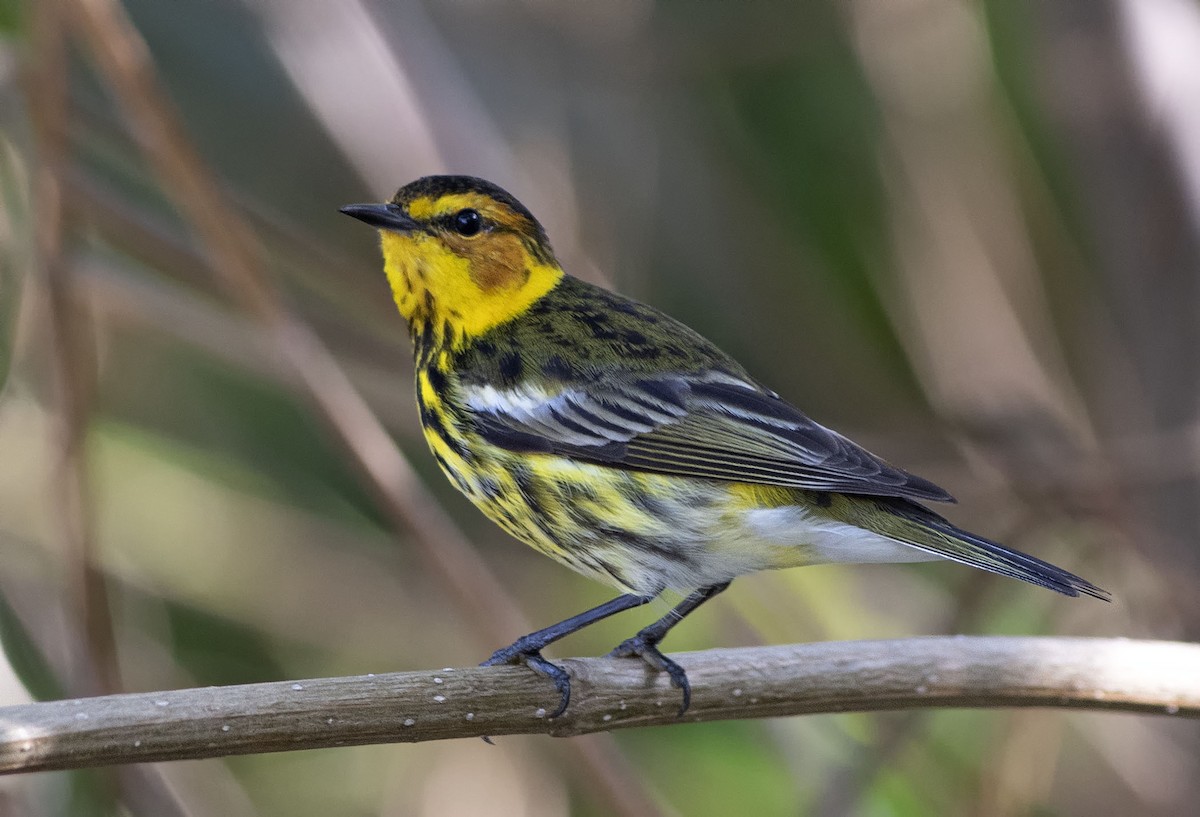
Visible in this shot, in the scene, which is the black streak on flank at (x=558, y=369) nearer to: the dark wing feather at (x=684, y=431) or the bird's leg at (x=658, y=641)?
the dark wing feather at (x=684, y=431)

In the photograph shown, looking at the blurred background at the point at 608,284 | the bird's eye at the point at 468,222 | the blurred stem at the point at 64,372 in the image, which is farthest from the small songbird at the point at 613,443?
the blurred stem at the point at 64,372

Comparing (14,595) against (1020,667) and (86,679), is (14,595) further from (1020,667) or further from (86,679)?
(1020,667)

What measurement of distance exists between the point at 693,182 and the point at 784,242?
41 cm

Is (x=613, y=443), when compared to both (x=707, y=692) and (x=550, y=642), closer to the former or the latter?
(x=550, y=642)

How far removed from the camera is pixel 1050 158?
4793 mm

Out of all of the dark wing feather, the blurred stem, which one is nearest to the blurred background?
the blurred stem

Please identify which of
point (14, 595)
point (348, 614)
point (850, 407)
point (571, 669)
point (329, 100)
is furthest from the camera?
point (850, 407)

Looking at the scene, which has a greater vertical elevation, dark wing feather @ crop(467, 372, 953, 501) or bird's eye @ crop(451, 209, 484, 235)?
bird's eye @ crop(451, 209, 484, 235)

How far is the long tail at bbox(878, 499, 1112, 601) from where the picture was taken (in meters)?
2.30

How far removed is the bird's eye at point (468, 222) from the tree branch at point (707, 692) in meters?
1.26

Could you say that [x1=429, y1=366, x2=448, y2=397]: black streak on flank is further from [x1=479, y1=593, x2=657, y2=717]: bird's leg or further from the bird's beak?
[x1=479, y1=593, x2=657, y2=717]: bird's leg

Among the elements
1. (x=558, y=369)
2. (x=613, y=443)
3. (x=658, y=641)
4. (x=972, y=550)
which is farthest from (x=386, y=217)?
(x=972, y=550)

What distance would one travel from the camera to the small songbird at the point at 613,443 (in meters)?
2.70

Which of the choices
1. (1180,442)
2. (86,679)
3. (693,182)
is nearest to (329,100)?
(693,182)
